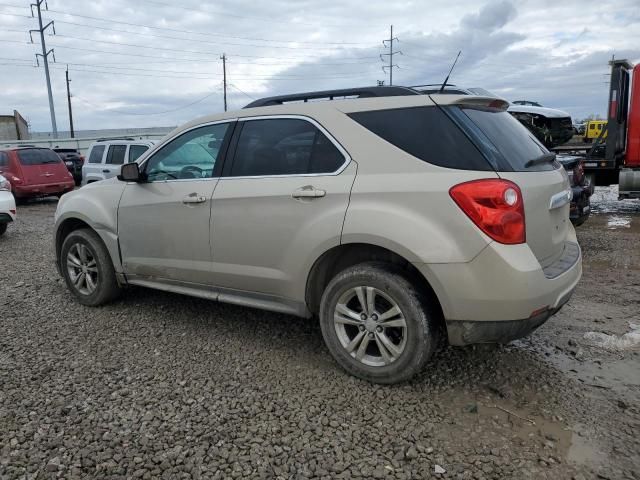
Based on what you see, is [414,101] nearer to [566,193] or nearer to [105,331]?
[566,193]

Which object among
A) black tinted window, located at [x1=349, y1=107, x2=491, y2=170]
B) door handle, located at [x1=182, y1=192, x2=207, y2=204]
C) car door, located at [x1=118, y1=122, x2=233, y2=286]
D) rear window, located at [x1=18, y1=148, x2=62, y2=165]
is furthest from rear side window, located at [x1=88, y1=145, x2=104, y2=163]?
black tinted window, located at [x1=349, y1=107, x2=491, y2=170]

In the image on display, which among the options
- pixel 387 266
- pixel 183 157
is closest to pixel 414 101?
pixel 387 266

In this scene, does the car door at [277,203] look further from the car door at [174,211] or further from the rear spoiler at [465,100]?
the rear spoiler at [465,100]

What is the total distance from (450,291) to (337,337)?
85cm

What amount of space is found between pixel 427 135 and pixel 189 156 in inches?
80.8

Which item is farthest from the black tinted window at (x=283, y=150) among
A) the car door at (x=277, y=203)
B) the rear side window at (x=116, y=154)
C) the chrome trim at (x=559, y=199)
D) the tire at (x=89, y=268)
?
the rear side window at (x=116, y=154)

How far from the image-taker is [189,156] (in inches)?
164

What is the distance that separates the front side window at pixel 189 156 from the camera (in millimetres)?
3967

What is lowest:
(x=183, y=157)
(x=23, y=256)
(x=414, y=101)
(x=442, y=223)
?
(x=23, y=256)

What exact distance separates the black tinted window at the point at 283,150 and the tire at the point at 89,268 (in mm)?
1745

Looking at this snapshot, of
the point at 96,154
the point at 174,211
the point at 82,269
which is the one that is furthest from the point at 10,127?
the point at 174,211

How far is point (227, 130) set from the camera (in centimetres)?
391

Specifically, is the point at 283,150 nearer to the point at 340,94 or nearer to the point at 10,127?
the point at 340,94

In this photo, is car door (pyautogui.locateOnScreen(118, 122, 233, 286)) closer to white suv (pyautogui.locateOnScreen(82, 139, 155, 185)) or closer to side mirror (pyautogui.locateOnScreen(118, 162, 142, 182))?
side mirror (pyautogui.locateOnScreen(118, 162, 142, 182))
